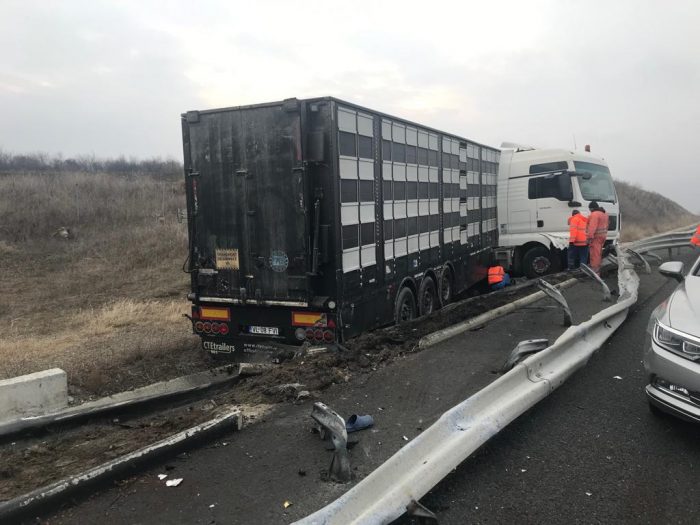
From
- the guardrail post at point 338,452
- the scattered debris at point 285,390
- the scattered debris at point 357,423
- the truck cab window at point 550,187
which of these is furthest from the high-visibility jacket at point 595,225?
the guardrail post at point 338,452

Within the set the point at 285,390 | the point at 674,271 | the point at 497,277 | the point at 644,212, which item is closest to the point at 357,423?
the point at 285,390

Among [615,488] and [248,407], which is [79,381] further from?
[615,488]

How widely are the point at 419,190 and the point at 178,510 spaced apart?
6255 millimetres

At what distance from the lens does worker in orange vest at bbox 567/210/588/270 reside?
35.3 feet

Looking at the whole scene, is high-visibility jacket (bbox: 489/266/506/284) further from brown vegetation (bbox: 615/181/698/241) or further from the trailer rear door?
brown vegetation (bbox: 615/181/698/241)

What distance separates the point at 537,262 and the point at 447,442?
33.6 feet

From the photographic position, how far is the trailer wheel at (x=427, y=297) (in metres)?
8.27

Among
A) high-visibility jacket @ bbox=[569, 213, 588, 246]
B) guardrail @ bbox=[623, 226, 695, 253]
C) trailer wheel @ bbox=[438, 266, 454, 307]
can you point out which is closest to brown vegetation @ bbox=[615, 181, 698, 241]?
guardrail @ bbox=[623, 226, 695, 253]

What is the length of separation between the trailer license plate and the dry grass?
1289mm

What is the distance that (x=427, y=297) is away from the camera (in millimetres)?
8711

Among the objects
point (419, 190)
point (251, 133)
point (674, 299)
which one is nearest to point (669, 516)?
point (674, 299)

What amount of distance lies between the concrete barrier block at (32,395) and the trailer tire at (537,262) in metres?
10.3

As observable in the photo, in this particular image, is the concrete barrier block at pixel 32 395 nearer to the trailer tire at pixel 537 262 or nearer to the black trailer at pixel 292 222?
the black trailer at pixel 292 222

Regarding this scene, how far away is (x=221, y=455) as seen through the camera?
11.1 ft
